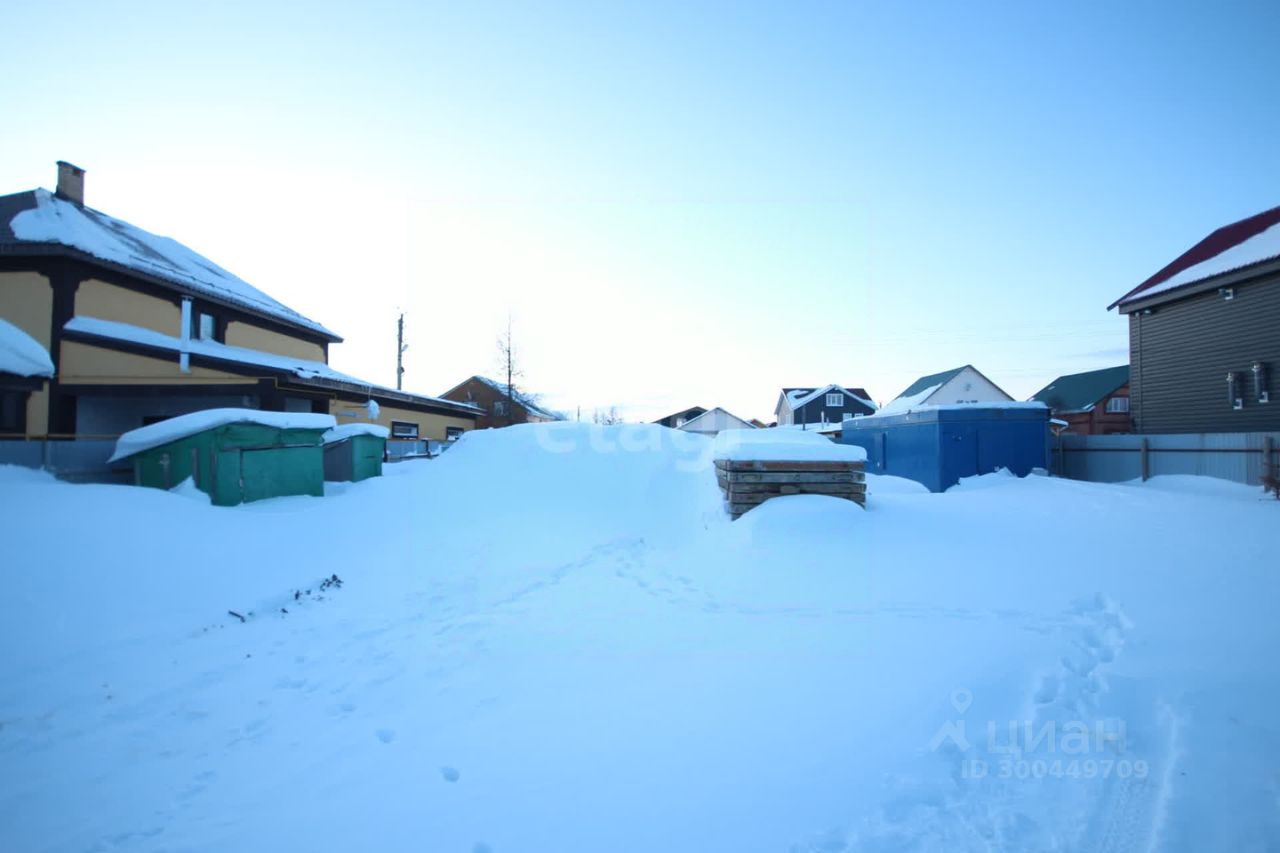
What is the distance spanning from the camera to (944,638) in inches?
168

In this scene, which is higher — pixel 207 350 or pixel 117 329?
pixel 117 329

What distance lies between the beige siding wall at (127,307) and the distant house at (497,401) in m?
21.6

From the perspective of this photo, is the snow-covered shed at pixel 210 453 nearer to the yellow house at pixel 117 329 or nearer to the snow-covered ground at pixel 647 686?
the snow-covered ground at pixel 647 686

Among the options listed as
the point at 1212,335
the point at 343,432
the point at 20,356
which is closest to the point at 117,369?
the point at 20,356

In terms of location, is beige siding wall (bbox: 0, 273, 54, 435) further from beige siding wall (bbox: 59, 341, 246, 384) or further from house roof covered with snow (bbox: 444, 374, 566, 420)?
house roof covered with snow (bbox: 444, 374, 566, 420)

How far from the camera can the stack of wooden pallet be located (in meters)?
7.66

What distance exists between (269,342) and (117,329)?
636 cm

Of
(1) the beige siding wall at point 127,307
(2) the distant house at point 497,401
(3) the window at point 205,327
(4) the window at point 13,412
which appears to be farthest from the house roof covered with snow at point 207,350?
(2) the distant house at point 497,401

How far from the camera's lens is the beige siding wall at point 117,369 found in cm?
1301

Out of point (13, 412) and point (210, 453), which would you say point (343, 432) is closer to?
point (210, 453)

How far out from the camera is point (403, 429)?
934 inches

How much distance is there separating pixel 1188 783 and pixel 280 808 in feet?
14.7

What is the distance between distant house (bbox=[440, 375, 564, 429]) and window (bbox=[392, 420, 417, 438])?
12.4m

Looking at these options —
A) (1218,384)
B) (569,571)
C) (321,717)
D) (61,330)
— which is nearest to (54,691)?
(321,717)
